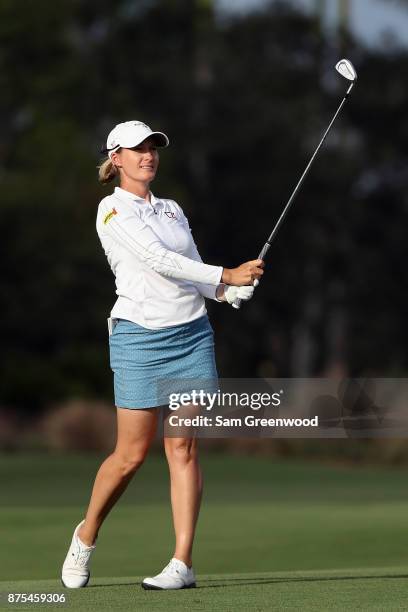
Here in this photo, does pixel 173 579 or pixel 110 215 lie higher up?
pixel 110 215

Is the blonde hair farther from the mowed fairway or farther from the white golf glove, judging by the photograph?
the mowed fairway

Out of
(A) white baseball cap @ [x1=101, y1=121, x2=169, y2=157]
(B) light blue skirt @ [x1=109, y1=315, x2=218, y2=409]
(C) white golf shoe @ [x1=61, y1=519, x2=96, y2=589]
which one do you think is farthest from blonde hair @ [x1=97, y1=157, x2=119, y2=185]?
(C) white golf shoe @ [x1=61, y1=519, x2=96, y2=589]

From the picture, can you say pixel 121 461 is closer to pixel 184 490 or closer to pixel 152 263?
pixel 184 490

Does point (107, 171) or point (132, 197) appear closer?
point (132, 197)

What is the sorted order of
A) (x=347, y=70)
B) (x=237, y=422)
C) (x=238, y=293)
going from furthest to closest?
1. (x=347, y=70)
2. (x=237, y=422)
3. (x=238, y=293)

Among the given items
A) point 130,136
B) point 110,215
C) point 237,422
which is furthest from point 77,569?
point 130,136

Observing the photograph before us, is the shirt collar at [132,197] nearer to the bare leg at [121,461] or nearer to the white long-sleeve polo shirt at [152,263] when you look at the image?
the white long-sleeve polo shirt at [152,263]

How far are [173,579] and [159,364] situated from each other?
88 cm

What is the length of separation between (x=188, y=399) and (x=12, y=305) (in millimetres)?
29928

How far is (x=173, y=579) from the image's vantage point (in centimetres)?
685

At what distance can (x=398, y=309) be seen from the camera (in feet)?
141

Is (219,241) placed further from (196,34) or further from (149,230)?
(149,230)

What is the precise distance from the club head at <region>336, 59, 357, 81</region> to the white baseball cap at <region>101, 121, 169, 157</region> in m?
0.89

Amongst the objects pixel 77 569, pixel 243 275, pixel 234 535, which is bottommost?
pixel 234 535
